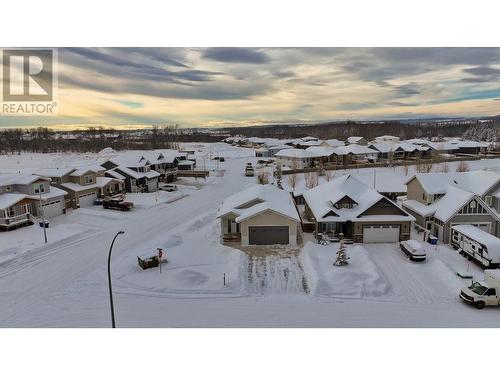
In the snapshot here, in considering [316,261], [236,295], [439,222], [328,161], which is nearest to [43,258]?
[236,295]

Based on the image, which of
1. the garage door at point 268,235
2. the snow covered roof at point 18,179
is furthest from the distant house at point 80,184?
the garage door at point 268,235

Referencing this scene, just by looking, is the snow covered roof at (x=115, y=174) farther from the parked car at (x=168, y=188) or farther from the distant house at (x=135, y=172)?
the parked car at (x=168, y=188)

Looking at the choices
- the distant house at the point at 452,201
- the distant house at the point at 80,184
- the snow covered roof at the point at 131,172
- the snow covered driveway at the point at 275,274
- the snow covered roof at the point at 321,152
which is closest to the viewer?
the snow covered driveway at the point at 275,274

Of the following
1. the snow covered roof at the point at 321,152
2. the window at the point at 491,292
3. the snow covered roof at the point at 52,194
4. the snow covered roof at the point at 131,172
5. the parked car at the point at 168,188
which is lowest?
the window at the point at 491,292

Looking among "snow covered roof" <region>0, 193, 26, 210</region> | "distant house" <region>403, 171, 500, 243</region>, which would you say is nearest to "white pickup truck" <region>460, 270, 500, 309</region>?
"distant house" <region>403, 171, 500, 243</region>

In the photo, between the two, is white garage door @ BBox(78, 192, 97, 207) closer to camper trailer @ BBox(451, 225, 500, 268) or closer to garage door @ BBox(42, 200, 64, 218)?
garage door @ BBox(42, 200, 64, 218)

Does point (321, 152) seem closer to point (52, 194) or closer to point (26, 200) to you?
point (52, 194)
